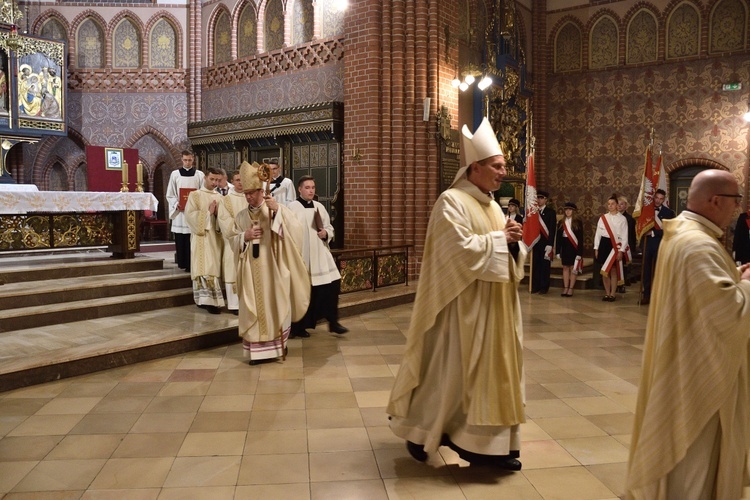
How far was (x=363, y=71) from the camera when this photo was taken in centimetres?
1018

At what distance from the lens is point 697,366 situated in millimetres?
2494

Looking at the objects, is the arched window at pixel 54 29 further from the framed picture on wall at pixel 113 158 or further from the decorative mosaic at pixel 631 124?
the decorative mosaic at pixel 631 124

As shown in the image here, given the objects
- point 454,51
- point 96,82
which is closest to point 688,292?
point 454,51

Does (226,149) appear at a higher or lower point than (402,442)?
higher

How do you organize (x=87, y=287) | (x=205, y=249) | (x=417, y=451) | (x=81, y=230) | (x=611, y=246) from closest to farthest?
(x=417, y=451) → (x=87, y=287) → (x=205, y=249) → (x=81, y=230) → (x=611, y=246)

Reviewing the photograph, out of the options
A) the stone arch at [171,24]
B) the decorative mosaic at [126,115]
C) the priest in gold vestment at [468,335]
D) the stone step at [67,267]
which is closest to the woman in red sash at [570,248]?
the stone step at [67,267]

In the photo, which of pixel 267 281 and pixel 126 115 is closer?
pixel 267 281

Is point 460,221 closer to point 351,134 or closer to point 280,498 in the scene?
point 280,498

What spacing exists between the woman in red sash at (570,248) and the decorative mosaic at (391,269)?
2.82 metres

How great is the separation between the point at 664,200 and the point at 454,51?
4.42 m

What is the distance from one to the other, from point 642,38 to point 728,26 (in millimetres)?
1725

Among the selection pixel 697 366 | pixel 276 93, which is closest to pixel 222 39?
pixel 276 93

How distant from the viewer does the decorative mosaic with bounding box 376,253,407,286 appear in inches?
382

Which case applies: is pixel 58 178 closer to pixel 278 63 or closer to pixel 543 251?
pixel 278 63
